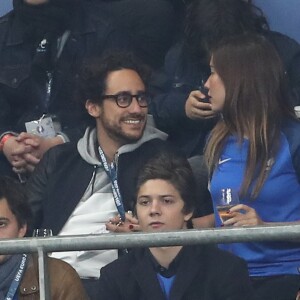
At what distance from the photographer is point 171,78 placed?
20.1 ft

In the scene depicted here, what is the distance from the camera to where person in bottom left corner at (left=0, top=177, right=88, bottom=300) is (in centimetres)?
509

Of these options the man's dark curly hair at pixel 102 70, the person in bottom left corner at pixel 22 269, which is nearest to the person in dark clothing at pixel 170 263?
the person in bottom left corner at pixel 22 269

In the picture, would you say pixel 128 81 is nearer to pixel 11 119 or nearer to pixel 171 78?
pixel 171 78

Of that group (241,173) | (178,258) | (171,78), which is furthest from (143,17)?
(178,258)

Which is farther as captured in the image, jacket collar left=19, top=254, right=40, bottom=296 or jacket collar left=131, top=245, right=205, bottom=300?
jacket collar left=19, top=254, right=40, bottom=296

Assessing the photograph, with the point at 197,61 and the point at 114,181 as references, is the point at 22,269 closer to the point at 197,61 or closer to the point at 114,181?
the point at 114,181

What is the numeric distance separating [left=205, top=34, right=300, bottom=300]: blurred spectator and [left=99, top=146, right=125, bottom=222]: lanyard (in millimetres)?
422

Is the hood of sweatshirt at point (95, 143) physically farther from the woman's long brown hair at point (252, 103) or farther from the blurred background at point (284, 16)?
the blurred background at point (284, 16)

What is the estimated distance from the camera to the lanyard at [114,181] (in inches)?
221

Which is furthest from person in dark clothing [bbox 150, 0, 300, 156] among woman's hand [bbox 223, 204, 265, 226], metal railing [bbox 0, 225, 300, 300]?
metal railing [bbox 0, 225, 300, 300]

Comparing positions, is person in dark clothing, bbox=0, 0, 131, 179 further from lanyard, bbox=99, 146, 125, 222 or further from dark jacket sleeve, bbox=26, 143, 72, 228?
lanyard, bbox=99, 146, 125, 222

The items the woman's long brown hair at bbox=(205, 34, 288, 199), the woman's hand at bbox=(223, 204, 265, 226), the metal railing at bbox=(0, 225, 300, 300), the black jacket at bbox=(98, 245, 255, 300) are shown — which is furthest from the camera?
the woman's long brown hair at bbox=(205, 34, 288, 199)

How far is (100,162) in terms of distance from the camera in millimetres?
5828

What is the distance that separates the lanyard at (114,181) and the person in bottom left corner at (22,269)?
1.31ft
